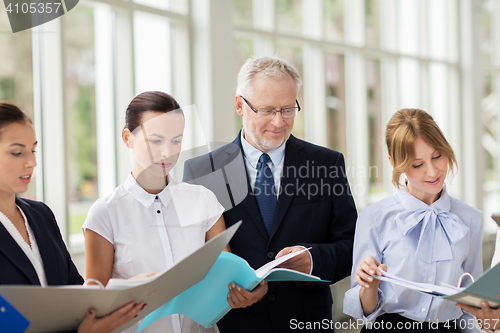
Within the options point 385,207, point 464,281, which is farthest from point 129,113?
point 464,281

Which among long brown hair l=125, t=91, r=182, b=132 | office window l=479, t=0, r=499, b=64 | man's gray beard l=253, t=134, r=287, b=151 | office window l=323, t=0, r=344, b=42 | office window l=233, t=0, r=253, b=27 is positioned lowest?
man's gray beard l=253, t=134, r=287, b=151

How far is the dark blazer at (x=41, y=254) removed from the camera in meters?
1.22

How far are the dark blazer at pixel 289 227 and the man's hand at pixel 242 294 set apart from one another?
11.6 inches

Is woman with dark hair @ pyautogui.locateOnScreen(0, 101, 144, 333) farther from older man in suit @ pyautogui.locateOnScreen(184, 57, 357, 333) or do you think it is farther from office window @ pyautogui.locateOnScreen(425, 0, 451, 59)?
office window @ pyautogui.locateOnScreen(425, 0, 451, 59)

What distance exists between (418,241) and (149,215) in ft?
3.12

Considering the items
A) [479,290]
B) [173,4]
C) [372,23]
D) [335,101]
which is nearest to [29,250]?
[479,290]

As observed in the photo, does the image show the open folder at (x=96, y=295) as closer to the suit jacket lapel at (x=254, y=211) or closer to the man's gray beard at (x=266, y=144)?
the suit jacket lapel at (x=254, y=211)

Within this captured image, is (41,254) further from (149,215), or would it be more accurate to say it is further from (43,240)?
(149,215)

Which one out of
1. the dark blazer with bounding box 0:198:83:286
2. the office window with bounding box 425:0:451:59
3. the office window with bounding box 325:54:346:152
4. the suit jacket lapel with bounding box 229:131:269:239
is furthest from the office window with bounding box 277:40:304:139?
the dark blazer with bounding box 0:198:83:286

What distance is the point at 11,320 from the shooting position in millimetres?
996

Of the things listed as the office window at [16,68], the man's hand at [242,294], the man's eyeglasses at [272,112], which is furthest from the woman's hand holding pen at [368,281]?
the office window at [16,68]

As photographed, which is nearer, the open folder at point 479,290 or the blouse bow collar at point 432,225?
the open folder at point 479,290

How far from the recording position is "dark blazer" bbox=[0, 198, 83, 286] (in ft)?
4.02

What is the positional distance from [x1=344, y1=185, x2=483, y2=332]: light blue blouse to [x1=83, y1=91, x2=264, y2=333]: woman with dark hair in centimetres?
50
